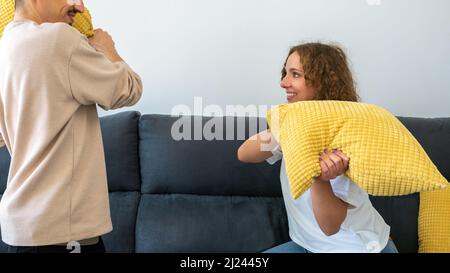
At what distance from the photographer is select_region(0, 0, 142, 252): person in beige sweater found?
3.03ft

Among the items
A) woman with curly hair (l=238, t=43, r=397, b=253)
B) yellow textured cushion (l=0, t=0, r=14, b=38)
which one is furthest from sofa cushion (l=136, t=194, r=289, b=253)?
yellow textured cushion (l=0, t=0, r=14, b=38)

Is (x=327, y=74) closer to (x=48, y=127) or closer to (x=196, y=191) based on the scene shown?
(x=196, y=191)

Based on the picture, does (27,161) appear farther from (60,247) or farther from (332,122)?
(332,122)

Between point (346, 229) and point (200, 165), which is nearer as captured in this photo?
point (346, 229)

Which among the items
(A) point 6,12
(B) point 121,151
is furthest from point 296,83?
(A) point 6,12

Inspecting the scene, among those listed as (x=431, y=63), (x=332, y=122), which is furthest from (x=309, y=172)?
(x=431, y=63)

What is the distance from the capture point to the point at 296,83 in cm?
132

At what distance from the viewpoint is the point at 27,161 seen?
938 millimetres

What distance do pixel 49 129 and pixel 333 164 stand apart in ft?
2.01

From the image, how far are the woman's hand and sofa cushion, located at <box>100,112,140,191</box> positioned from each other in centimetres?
92

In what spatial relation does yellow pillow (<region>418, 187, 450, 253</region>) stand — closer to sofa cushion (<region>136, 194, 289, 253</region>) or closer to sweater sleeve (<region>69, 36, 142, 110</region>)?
sofa cushion (<region>136, 194, 289, 253</region>)

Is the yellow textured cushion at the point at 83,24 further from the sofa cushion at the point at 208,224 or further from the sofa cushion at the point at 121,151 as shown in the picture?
the sofa cushion at the point at 208,224

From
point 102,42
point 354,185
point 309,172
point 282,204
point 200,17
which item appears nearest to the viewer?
point 309,172
